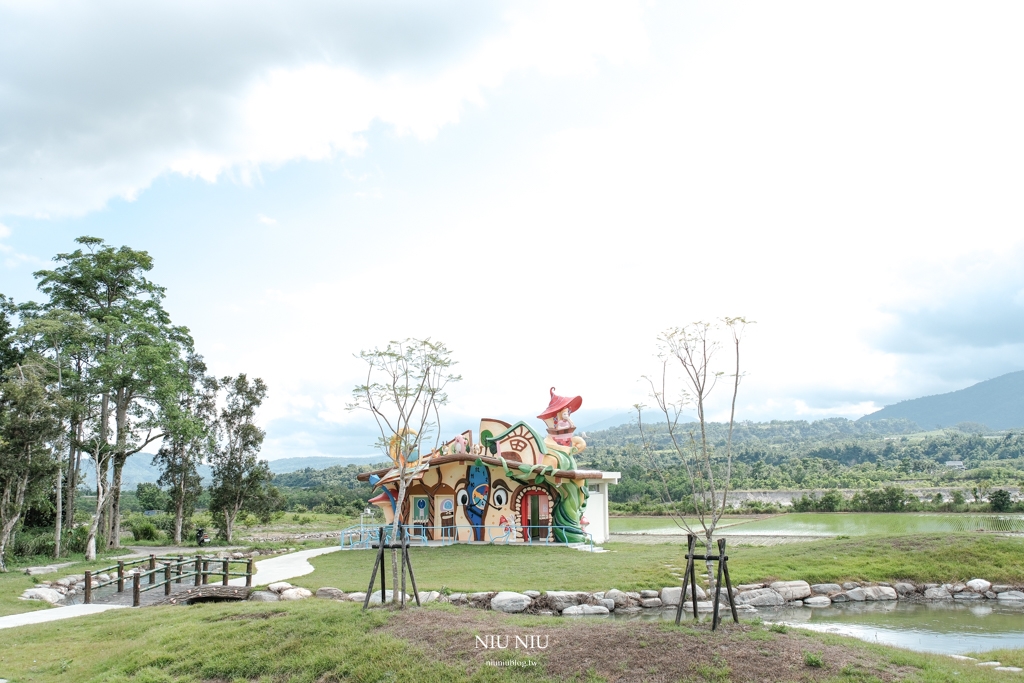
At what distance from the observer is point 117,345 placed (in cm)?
2750

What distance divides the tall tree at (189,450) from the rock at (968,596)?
31733 millimetres

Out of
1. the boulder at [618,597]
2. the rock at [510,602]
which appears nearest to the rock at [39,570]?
the rock at [510,602]

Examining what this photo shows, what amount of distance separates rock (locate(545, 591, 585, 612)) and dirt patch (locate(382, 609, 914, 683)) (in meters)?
4.88

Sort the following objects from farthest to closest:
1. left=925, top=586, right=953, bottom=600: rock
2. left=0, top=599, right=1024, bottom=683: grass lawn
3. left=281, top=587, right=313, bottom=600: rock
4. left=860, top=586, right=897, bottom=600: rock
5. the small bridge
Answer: left=925, top=586, right=953, bottom=600: rock → left=860, top=586, right=897, bottom=600: rock → left=281, top=587, right=313, bottom=600: rock → the small bridge → left=0, top=599, right=1024, bottom=683: grass lawn

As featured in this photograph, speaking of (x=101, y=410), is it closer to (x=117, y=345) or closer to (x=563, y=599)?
(x=117, y=345)

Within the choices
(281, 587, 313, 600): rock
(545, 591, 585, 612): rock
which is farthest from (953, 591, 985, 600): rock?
(281, 587, 313, 600): rock

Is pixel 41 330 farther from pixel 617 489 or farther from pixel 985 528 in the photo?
pixel 617 489

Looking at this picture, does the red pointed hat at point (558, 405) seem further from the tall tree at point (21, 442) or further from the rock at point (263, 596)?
the tall tree at point (21, 442)

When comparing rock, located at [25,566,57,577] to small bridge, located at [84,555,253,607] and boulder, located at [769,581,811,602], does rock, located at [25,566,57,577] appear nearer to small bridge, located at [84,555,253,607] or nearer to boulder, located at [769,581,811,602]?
small bridge, located at [84,555,253,607]

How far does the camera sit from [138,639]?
1062 cm

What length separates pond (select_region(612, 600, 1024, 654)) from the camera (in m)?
11.1

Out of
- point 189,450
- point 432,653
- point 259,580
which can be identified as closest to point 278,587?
point 259,580

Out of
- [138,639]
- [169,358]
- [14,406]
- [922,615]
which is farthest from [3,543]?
[922,615]

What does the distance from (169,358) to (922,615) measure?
1141 inches
